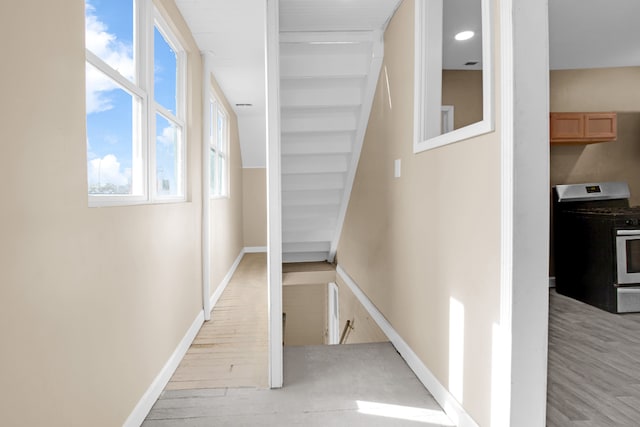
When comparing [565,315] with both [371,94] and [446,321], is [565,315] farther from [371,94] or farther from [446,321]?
[371,94]

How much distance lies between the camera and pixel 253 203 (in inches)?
318

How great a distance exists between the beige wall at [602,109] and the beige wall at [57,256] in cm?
459

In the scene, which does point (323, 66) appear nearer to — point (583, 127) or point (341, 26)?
point (341, 26)

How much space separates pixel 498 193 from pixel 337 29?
218 cm

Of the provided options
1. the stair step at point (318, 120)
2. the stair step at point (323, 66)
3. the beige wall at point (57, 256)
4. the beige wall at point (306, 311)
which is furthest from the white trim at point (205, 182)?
the beige wall at point (306, 311)

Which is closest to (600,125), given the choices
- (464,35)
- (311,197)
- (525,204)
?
(464,35)

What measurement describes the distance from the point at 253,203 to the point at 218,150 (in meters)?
2.78

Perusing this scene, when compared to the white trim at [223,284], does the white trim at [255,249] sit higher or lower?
higher

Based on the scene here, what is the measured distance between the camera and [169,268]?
265 centimetres

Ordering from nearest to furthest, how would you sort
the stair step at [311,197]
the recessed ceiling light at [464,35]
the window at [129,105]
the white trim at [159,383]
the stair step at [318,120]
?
1. the window at [129,105]
2. the white trim at [159,383]
3. the recessed ceiling light at [464,35]
4. the stair step at [318,120]
5. the stair step at [311,197]

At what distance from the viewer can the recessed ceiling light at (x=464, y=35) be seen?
→ 3.52 m

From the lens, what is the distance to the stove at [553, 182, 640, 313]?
3.66m

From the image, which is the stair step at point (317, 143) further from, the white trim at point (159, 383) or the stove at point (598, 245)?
the stove at point (598, 245)

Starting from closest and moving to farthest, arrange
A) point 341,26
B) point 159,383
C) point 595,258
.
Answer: point 159,383 → point 341,26 → point 595,258
